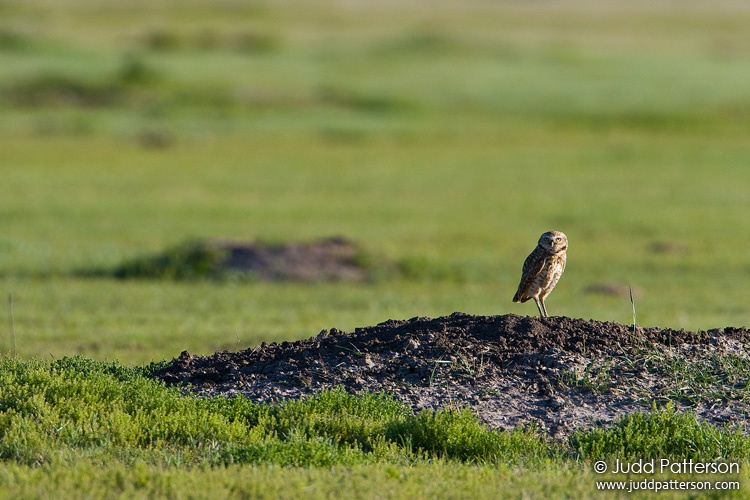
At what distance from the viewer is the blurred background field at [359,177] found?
53.3 feet

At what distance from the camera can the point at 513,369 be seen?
8.41 meters

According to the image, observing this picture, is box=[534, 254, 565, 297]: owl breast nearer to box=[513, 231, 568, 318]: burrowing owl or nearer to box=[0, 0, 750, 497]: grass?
box=[513, 231, 568, 318]: burrowing owl

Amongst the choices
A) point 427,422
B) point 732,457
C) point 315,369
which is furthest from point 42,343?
point 732,457

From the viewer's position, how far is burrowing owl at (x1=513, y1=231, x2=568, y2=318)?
30.8 feet

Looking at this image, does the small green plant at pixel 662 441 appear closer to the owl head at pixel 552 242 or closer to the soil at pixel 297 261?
the owl head at pixel 552 242

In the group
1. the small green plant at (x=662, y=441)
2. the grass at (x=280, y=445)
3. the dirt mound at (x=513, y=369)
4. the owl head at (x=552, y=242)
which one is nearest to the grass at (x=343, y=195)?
the grass at (x=280, y=445)

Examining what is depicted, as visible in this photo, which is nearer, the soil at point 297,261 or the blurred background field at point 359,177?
the blurred background field at point 359,177

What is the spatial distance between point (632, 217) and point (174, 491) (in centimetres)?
2127

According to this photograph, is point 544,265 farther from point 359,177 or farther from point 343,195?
point 359,177

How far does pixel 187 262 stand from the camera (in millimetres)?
18844

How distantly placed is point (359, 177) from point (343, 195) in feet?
9.60

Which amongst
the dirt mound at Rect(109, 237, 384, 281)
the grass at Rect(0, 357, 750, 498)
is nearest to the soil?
the dirt mound at Rect(109, 237, 384, 281)

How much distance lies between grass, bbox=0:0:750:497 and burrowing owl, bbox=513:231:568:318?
167 centimetres

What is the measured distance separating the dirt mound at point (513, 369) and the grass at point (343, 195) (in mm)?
280
